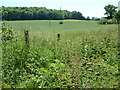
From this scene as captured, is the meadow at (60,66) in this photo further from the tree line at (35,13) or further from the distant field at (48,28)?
the tree line at (35,13)

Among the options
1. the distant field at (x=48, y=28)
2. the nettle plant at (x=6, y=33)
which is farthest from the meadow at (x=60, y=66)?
the distant field at (x=48, y=28)

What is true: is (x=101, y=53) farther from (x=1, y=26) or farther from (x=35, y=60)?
(x=1, y=26)

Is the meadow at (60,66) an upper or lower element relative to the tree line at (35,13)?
lower

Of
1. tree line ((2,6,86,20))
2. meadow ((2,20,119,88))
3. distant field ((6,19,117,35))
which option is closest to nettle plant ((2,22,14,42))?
meadow ((2,20,119,88))

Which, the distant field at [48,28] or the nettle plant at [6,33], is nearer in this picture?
the nettle plant at [6,33]

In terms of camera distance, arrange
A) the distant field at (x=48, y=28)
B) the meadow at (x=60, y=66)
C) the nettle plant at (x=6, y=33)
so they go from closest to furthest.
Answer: the meadow at (x=60, y=66) → the nettle plant at (x=6, y=33) → the distant field at (x=48, y=28)

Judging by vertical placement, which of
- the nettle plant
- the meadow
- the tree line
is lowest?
the meadow

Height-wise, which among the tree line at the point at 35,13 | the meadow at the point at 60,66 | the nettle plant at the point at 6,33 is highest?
the tree line at the point at 35,13

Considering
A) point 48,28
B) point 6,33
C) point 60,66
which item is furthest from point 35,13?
point 60,66

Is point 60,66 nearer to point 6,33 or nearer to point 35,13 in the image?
point 6,33

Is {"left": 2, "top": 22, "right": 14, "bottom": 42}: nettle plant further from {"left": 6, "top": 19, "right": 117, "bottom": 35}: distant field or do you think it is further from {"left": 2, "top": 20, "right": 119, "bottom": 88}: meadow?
{"left": 6, "top": 19, "right": 117, "bottom": 35}: distant field

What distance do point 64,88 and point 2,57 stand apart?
94.9 inches

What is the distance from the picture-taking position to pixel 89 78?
4059 millimetres

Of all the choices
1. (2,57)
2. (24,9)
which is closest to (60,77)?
(2,57)
